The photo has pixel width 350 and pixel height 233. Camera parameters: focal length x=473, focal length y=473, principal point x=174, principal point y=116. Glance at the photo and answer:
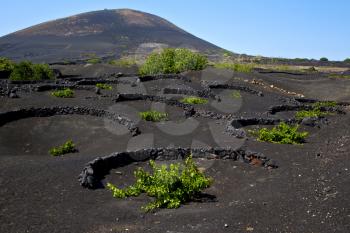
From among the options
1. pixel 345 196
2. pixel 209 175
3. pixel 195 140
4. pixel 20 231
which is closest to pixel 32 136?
pixel 195 140

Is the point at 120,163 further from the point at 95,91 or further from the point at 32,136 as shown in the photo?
the point at 95,91

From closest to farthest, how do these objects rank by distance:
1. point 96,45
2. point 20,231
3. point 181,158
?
point 20,231, point 181,158, point 96,45

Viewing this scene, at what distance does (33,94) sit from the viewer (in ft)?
124

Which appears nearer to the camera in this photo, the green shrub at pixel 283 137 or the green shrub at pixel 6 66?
the green shrub at pixel 283 137

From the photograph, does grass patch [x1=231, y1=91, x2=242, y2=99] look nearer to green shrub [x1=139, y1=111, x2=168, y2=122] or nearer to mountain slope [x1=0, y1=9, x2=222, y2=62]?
green shrub [x1=139, y1=111, x2=168, y2=122]

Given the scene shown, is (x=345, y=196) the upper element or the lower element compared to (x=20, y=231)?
upper

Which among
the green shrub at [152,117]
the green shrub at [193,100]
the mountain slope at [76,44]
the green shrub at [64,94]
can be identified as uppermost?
the mountain slope at [76,44]

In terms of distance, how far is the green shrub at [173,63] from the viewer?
55.3 metres

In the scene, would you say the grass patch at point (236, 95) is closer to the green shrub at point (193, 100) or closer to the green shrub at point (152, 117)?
the green shrub at point (193, 100)

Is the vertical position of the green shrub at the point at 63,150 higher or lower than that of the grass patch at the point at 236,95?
lower

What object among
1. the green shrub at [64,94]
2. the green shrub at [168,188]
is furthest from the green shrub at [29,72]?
the green shrub at [168,188]

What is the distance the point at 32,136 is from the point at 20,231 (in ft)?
47.6

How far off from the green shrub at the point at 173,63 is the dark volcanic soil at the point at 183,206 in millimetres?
24826

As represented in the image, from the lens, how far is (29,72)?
49.2m
